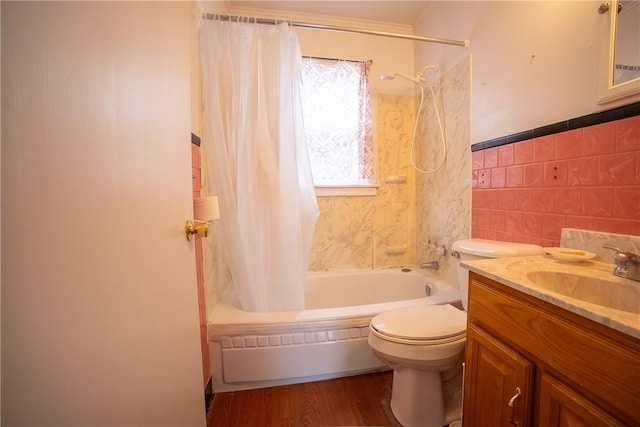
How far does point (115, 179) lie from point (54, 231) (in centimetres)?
13

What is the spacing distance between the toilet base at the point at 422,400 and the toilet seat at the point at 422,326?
0.70 feet

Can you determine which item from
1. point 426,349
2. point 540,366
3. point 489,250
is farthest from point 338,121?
point 540,366

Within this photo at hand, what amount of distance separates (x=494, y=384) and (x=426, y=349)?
1.10 ft

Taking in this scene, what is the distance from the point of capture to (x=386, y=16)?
82.5 inches

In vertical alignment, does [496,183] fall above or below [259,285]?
above

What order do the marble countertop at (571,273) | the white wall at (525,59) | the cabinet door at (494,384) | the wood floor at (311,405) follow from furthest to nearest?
the wood floor at (311,405) → the white wall at (525,59) → the cabinet door at (494,384) → the marble countertop at (571,273)

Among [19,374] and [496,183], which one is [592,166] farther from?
[19,374]

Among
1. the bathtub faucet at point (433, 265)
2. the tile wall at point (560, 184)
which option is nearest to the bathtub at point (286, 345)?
the bathtub faucet at point (433, 265)

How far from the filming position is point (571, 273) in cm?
83

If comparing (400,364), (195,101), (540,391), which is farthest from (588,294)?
(195,101)

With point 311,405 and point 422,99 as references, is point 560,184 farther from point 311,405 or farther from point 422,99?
point 311,405

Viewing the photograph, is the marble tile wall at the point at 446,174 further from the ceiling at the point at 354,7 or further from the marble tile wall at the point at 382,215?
the ceiling at the point at 354,7

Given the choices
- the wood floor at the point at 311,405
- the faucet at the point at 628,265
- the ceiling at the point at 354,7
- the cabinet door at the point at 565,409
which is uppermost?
the ceiling at the point at 354,7

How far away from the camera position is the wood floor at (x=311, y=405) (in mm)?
1244
